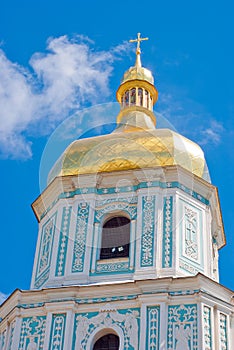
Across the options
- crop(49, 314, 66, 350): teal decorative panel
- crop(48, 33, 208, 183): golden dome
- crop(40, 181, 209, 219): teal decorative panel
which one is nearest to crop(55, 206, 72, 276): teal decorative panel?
crop(40, 181, 209, 219): teal decorative panel

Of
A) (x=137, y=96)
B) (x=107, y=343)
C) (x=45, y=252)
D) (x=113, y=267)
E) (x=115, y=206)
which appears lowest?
(x=107, y=343)

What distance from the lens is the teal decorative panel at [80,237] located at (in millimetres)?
20688

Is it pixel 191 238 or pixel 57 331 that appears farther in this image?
pixel 191 238

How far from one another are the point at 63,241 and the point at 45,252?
2.18 ft

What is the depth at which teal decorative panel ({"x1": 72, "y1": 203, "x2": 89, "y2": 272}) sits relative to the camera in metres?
20.7

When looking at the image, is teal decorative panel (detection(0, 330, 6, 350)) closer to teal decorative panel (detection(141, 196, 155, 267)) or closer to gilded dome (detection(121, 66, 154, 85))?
teal decorative panel (detection(141, 196, 155, 267))

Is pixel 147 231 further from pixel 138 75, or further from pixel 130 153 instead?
pixel 138 75

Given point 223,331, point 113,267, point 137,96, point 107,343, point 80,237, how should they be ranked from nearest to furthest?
1. point 223,331
2. point 107,343
3. point 113,267
4. point 80,237
5. point 137,96

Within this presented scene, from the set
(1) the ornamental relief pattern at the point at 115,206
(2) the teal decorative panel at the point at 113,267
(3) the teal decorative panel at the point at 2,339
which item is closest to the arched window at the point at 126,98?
(1) the ornamental relief pattern at the point at 115,206

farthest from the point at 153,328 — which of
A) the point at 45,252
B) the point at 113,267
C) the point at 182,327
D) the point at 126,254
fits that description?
the point at 45,252

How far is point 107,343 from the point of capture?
19609mm

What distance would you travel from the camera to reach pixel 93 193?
860 inches

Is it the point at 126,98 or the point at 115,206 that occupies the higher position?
the point at 126,98

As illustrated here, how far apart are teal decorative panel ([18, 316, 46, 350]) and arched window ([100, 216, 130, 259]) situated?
6.74ft
